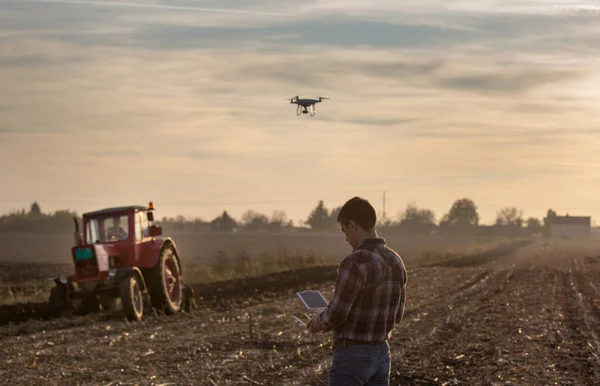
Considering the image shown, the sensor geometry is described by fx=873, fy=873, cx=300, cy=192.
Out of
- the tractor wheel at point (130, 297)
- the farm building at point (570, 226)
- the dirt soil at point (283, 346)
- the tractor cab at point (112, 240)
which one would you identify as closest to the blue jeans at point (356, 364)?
the dirt soil at point (283, 346)

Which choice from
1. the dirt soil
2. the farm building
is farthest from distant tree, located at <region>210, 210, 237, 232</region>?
the dirt soil

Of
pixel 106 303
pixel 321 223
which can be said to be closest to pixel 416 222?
pixel 321 223

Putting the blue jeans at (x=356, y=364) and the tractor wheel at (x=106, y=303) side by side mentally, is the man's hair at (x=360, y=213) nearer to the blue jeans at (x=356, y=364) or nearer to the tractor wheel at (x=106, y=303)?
the blue jeans at (x=356, y=364)

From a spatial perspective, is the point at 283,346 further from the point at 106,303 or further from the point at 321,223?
the point at 321,223

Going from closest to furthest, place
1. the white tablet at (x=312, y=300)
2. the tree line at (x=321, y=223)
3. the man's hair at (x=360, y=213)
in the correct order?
the man's hair at (x=360, y=213) → the white tablet at (x=312, y=300) → the tree line at (x=321, y=223)

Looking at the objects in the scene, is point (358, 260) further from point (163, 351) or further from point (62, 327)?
point (62, 327)

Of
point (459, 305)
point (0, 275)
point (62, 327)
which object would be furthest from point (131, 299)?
point (0, 275)
